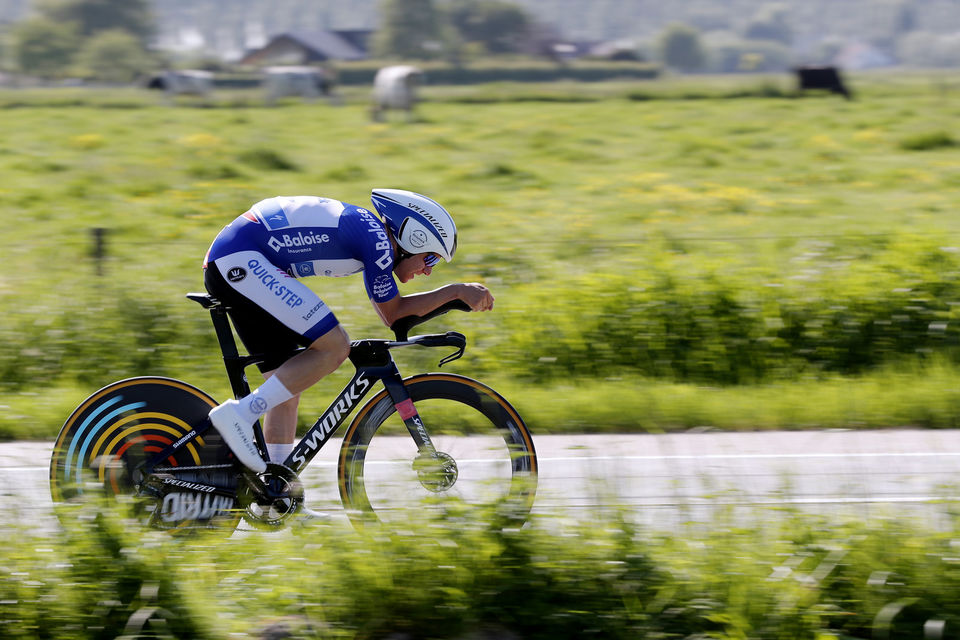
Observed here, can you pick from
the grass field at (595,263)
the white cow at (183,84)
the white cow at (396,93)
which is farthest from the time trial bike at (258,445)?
Result: the white cow at (183,84)

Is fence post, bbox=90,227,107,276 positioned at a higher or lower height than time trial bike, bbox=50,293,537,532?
higher

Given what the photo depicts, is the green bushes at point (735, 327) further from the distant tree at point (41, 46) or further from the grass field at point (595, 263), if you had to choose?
the distant tree at point (41, 46)

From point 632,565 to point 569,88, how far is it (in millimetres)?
47308

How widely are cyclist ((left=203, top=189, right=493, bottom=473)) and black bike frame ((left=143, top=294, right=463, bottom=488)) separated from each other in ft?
0.38

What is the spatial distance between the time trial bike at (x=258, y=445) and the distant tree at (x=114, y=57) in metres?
128

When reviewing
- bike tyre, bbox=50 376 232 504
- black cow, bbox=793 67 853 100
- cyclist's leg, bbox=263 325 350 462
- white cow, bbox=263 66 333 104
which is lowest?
bike tyre, bbox=50 376 232 504

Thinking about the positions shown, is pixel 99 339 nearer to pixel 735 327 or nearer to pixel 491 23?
pixel 735 327

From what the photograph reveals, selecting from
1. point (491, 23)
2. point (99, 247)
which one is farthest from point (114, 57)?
point (99, 247)

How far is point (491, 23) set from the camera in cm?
16100

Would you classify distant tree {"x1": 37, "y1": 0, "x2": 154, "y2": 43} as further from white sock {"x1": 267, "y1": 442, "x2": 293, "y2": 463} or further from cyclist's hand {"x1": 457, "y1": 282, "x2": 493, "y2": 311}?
cyclist's hand {"x1": 457, "y1": 282, "x2": 493, "y2": 311}

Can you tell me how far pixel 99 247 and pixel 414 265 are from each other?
207 inches

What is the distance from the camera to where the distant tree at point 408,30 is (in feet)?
512

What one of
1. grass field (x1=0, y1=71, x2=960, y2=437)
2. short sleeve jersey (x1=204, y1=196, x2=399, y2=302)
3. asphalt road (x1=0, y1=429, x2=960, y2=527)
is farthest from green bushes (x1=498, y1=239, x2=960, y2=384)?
short sleeve jersey (x1=204, y1=196, x2=399, y2=302)

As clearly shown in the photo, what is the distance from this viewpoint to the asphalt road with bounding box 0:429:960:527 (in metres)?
4.37
